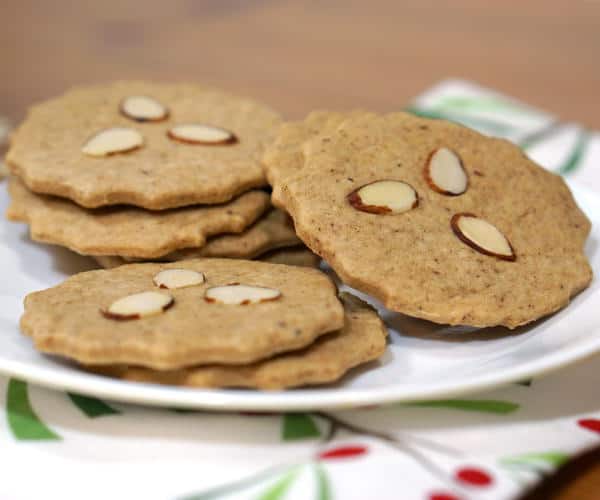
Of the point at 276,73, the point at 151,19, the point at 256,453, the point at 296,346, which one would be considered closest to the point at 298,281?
the point at 296,346

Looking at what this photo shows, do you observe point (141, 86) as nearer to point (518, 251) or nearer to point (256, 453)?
point (518, 251)

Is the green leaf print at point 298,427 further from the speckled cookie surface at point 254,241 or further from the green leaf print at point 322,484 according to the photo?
the speckled cookie surface at point 254,241

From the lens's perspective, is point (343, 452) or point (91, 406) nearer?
point (343, 452)

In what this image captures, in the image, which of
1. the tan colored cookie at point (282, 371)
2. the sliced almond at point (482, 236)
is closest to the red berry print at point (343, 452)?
the tan colored cookie at point (282, 371)

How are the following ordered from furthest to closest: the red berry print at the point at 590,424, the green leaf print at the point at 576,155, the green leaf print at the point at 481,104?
the green leaf print at the point at 481,104 → the green leaf print at the point at 576,155 → the red berry print at the point at 590,424

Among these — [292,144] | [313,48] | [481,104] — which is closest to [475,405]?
[292,144]

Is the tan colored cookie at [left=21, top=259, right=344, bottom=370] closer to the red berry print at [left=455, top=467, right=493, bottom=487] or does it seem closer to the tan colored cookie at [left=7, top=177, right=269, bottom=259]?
the tan colored cookie at [left=7, top=177, right=269, bottom=259]

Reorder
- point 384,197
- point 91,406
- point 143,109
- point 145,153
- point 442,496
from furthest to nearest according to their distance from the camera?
point 143,109 → point 145,153 → point 384,197 → point 91,406 → point 442,496

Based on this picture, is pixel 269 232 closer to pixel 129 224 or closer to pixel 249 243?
pixel 249 243
